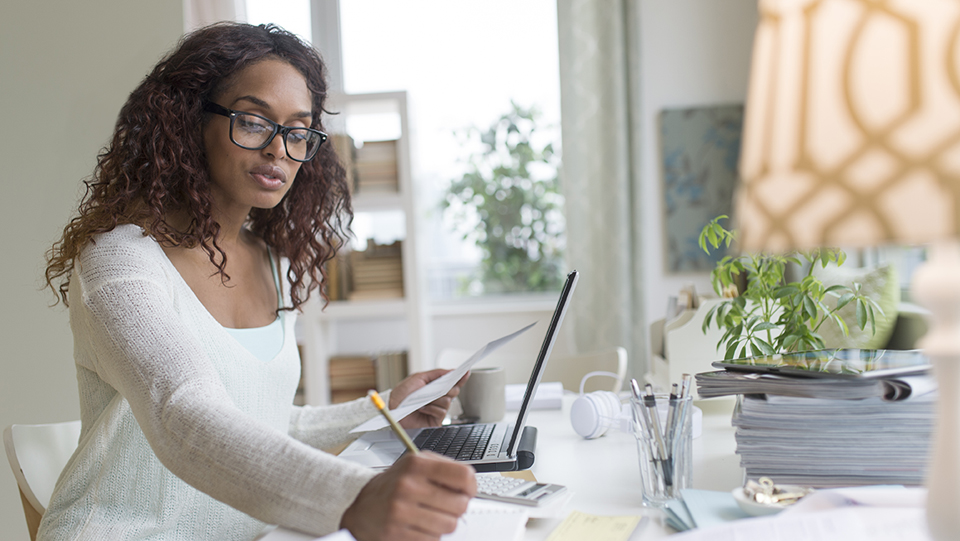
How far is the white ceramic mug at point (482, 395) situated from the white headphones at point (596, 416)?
207mm

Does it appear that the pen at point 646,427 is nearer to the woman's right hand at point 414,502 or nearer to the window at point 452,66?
the woman's right hand at point 414,502

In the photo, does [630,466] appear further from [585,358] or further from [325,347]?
[325,347]

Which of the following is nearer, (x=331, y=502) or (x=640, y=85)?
(x=331, y=502)

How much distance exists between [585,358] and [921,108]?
179 cm

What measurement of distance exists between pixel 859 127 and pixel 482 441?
79 cm

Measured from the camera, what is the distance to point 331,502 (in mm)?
674

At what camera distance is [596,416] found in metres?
1.19

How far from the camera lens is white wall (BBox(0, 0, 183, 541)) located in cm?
209

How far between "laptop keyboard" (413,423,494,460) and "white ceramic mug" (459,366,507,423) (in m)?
0.14

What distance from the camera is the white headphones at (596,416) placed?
3.90ft

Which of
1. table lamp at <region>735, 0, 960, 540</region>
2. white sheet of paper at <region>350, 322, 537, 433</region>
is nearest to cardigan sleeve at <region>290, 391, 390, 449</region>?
white sheet of paper at <region>350, 322, 537, 433</region>

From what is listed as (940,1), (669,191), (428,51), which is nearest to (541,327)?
(669,191)

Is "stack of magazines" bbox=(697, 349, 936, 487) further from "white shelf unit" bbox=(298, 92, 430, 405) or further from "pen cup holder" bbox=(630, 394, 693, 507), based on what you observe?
"white shelf unit" bbox=(298, 92, 430, 405)

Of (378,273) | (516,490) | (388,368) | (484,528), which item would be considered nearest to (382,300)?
(378,273)
